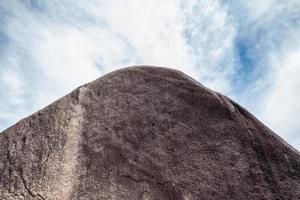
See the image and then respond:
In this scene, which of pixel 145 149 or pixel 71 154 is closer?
pixel 71 154

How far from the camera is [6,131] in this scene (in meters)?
5.74

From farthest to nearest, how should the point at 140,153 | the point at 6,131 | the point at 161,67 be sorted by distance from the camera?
the point at 161,67 < the point at 6,131 < the point at 140,153

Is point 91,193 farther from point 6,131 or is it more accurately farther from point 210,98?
point 210,98

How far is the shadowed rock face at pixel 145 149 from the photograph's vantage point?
5.10 meters

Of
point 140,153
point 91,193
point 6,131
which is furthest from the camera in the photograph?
point 6,131

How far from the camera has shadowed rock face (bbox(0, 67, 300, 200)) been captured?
5.10 metres

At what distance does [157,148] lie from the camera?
5438 millimetres

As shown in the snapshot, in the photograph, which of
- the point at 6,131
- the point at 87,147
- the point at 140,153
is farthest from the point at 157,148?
the point at 6,131

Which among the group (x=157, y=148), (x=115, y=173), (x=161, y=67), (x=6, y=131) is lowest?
(x=115, y=173)

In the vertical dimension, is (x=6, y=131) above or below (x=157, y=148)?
above

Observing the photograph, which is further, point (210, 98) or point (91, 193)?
point (210, 98)

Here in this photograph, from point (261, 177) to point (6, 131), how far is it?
390 centimetres

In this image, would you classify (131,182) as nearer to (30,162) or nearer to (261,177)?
(30,162)

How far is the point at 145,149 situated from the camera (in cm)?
543
